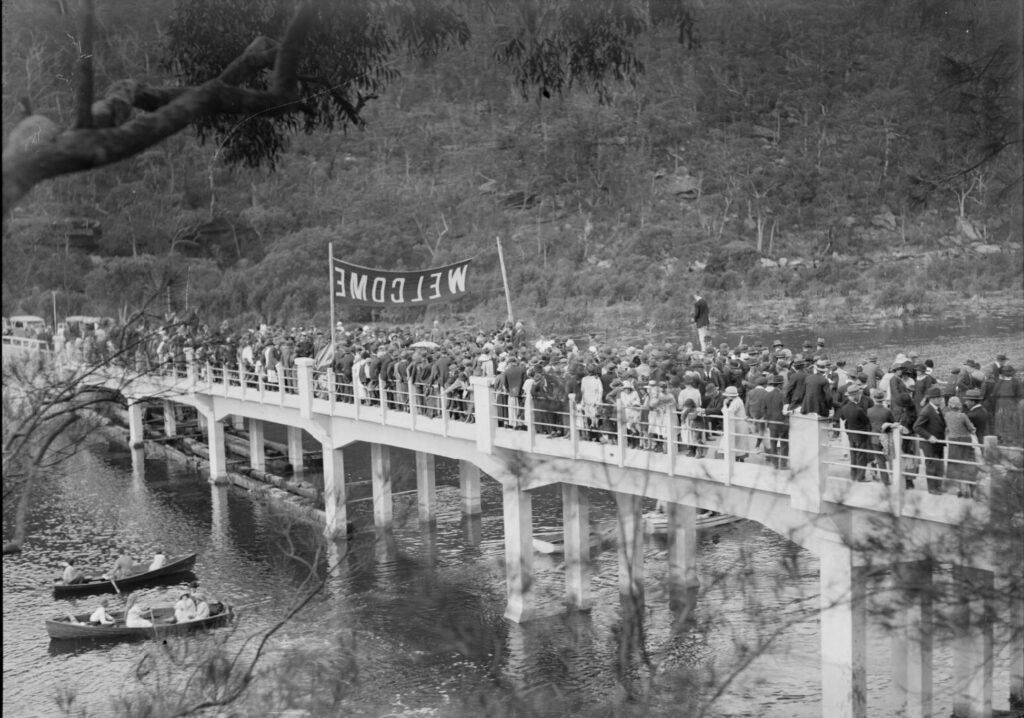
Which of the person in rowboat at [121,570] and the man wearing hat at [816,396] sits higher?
the man wearing hat at [816,396]

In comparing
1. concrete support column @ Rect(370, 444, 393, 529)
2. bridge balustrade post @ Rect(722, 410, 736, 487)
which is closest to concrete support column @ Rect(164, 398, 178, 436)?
concrete support column @ Rect(370, 444, 393, 529)

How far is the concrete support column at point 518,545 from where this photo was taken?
70.3 ft

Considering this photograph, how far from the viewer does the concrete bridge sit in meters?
11.9

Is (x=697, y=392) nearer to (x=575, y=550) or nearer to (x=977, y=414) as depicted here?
(x=977, y=414)

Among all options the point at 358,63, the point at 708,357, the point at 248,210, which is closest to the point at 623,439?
the point at 708,357

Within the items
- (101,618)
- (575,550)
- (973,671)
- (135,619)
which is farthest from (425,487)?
(973,671)

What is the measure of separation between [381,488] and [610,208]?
3464 centimetres

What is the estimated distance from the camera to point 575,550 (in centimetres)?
2192

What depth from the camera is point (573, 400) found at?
18.8 m

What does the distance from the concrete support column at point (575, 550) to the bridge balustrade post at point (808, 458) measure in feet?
22.6

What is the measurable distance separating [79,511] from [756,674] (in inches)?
858

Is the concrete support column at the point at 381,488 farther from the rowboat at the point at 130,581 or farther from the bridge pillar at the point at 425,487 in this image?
the rowboat at the point at 130,581

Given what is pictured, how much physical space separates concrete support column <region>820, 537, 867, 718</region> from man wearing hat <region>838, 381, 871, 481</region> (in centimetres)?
93

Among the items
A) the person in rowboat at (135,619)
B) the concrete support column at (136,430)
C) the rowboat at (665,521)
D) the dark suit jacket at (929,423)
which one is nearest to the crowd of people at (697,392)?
the dark suit jacket at (929,423)
